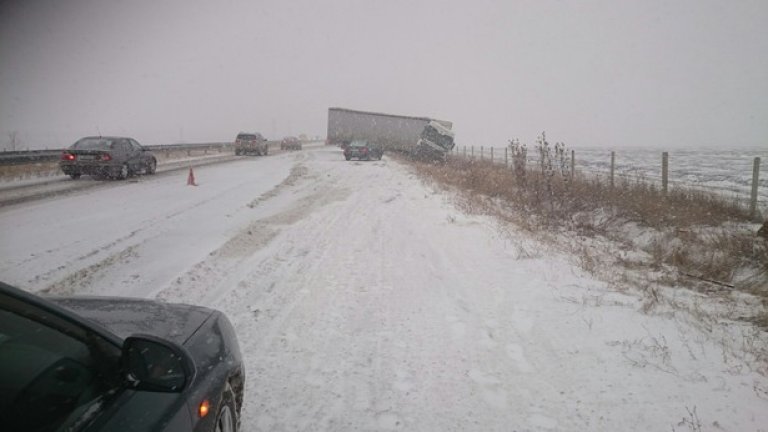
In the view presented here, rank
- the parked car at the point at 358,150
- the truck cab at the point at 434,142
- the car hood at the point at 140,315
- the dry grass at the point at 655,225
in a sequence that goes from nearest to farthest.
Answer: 1. the car hood at the point at 140,315
2. the dry grass at the point at 655,225
3. the truck cab at the point at 434,142
4. the parked car at the point at 358,150

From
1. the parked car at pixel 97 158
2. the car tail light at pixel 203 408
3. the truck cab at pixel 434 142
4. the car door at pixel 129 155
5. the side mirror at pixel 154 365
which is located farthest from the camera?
the truck cab at pixel 434 142

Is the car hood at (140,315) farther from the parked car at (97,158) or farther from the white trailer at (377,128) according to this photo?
the white trailer at (377,128)

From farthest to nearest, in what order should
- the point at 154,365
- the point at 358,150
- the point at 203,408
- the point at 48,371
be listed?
the point at 358,150 < the point at 203,408 < the point at 154,365 < the point at 48,371

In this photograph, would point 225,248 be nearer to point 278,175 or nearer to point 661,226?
point 661,226

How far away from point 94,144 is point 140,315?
1807 cm

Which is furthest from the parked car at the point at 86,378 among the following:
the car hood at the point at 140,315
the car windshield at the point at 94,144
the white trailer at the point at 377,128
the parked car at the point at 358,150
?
the white trailer at the point at 377,128

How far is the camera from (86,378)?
5.41 feet

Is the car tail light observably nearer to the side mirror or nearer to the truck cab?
the side mirror

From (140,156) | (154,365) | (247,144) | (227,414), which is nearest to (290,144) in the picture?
(247,144)

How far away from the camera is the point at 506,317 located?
509 cm

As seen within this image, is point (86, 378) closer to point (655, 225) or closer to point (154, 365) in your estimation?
point (154, 365)

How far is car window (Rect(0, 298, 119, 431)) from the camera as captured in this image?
56.4 inches

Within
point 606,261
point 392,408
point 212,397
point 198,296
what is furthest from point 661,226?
point 212,397

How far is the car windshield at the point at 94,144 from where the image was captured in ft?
55.7
